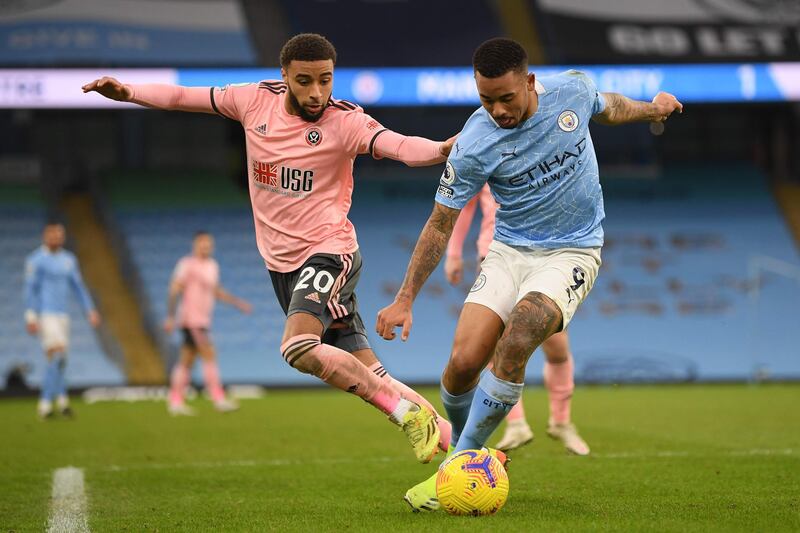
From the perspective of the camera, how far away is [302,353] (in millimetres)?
6152

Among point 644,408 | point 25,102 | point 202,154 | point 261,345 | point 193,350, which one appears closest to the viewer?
point 644,408

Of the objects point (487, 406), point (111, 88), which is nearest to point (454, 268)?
point (487, 406)

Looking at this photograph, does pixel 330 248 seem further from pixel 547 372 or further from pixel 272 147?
pixel 547 372

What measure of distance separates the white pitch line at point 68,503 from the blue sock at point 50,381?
6.57 m

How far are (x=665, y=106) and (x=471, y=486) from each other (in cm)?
247

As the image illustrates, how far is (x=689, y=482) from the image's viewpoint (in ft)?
22.6

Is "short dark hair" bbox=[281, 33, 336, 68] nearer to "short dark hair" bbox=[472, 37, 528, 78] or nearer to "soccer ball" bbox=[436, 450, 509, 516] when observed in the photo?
"short dark hair" bbox=[472, 37, 528, 78]

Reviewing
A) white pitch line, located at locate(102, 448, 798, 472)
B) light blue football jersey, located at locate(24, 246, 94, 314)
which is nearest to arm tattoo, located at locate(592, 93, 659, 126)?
white pitch line, located at locate(102, 448, 798, 472)

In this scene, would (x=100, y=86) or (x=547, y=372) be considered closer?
(x=100, y=86)

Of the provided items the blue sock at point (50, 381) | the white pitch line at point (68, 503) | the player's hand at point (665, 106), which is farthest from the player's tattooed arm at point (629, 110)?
the blue sock at point (50, 381)

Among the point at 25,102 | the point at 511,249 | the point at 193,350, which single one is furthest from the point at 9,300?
the point at 511,249

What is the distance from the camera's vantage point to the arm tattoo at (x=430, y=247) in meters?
5.82

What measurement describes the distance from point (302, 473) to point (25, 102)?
562 inches

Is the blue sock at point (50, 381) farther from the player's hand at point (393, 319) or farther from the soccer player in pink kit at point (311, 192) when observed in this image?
the player's hand at point (393, 319)
